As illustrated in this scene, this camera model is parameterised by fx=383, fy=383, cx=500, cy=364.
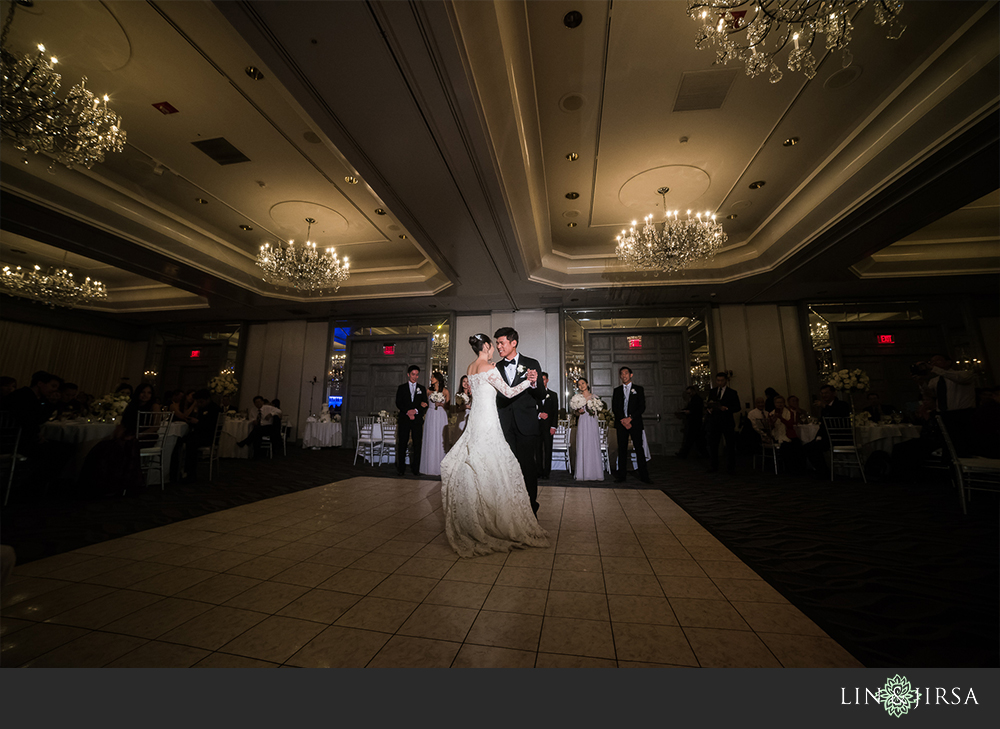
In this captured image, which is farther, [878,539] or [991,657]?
[878,539]

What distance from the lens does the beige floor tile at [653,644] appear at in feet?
4.96

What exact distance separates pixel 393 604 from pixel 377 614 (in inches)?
4.6

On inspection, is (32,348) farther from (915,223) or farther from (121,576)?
(915,223)

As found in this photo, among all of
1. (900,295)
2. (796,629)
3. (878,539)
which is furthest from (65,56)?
(900,295)

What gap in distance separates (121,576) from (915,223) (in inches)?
385

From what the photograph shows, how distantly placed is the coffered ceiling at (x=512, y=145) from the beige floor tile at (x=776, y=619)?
170 inches

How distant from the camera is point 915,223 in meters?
5.76

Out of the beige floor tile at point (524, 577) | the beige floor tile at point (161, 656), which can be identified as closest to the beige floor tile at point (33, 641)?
Answer: the beige floor tile at point (161, 656)

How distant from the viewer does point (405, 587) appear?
2.15 metres

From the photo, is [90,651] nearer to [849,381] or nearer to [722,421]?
[722,421]

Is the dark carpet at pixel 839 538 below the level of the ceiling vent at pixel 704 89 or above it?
below

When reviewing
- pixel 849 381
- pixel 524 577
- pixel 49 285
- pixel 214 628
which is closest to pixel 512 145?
pixel 524 577

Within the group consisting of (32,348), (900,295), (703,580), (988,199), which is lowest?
(703,580)

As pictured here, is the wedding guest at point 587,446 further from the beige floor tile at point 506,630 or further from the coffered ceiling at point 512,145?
the beige floor tile at point 506,630
